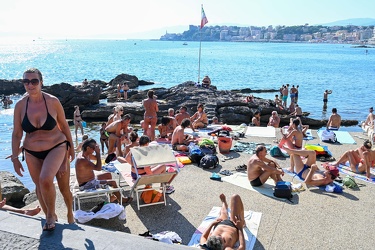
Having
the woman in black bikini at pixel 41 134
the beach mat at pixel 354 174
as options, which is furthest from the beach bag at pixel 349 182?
the woman in black bikini at pixel 41 134

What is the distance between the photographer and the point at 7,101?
27.9 m

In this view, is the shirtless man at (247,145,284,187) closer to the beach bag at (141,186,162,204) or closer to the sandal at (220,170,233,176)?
the sandal at (220,170,233,176)

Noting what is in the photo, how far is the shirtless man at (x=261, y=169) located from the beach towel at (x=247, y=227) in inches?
52.4

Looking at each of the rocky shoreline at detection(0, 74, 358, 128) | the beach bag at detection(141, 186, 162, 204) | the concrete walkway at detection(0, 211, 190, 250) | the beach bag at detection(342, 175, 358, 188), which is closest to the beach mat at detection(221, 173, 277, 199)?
the beach bag at detection(342, 175, 358, 188)

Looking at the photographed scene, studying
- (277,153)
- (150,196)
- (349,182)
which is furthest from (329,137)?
(150,196)

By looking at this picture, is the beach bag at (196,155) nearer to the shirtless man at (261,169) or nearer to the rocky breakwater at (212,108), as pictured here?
the shirtless man at (261,169)

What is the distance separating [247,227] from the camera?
5.98m

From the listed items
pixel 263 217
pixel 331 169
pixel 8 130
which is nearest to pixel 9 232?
pixel 263 217

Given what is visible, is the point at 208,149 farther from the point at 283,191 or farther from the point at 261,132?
the point at 261,132

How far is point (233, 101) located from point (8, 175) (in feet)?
48.2

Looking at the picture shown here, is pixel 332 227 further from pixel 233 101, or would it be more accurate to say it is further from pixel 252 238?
Answer: pixel 233 101

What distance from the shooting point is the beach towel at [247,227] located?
5.51 m

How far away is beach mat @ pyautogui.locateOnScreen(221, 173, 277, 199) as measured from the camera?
760cm

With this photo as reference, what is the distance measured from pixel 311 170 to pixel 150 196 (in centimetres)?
350
